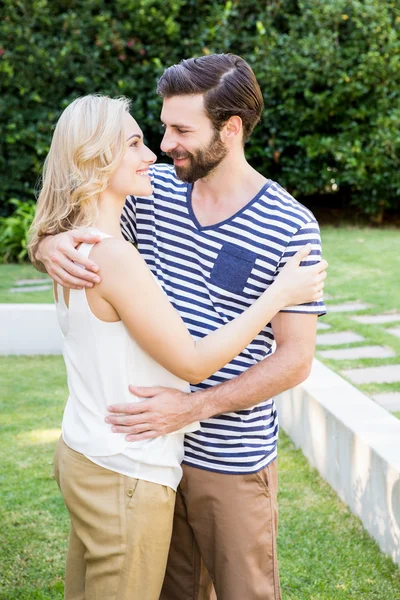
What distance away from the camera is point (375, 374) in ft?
15.6

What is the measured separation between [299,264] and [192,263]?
11.9 inches

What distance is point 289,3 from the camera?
10359 mm

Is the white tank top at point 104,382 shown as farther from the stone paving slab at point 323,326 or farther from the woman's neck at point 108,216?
the stone paving slab at point 323,326

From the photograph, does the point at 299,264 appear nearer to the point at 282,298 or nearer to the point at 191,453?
the point at 282,298

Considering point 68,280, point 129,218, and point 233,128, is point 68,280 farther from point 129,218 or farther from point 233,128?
point 233,128

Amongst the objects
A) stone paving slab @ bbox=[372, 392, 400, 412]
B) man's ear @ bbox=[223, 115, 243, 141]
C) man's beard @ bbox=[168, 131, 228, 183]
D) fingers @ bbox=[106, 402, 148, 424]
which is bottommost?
stone paving slab @ bbox=[372, 392, 400, 412]

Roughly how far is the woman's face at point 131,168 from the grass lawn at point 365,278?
2.75 meters

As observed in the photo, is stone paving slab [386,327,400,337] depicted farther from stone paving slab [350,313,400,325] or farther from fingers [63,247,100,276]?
fingers [63,247,100,276]

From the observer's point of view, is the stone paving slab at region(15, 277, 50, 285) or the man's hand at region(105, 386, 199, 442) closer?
the man's hand at region(105, 386, 199, 442)

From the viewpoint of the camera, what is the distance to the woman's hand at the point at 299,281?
1.97 meters

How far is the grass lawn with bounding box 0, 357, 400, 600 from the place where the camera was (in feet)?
10.2

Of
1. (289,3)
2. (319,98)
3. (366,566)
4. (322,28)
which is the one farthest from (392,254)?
(366,566)

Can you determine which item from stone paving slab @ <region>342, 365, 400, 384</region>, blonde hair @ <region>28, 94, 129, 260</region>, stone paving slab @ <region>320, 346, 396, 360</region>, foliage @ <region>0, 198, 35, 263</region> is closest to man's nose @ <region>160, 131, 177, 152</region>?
blonde hair @ <region>28, 94, 129, 260</region>

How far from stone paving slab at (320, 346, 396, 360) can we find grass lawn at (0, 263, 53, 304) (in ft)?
9.70
